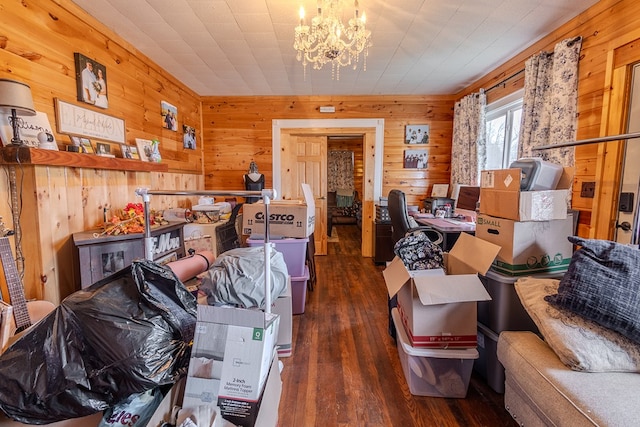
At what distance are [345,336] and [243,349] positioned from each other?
142 cm

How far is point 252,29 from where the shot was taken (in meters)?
2.48

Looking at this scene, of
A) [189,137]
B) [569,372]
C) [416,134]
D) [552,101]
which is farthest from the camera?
[416,134]

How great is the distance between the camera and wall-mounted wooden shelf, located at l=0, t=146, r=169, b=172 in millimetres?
1593

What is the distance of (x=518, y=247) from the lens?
1.57 m

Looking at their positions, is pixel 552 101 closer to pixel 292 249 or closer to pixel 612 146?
pixel 612 146

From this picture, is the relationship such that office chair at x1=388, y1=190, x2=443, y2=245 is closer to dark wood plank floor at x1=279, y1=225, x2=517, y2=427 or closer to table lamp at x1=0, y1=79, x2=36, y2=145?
dark wood plank floor at x1=279, y1=225, x2=517, y2=427

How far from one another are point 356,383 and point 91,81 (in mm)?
2928

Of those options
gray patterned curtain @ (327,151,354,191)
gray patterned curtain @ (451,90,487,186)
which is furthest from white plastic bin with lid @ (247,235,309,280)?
gray patterned curtain @ (327,151,354,191)

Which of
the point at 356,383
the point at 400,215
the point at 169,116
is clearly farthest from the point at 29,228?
the point at 400,215

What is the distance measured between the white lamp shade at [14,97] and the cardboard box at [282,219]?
1.36 m

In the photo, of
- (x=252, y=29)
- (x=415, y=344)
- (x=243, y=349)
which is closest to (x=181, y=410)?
(x=243, y=349)

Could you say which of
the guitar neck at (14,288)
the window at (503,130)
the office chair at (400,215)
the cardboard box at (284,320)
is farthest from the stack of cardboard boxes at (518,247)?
the guitar neck at (14,288)

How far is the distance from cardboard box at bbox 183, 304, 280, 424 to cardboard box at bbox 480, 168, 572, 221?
1409 mm

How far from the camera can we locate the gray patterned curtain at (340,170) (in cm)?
830
